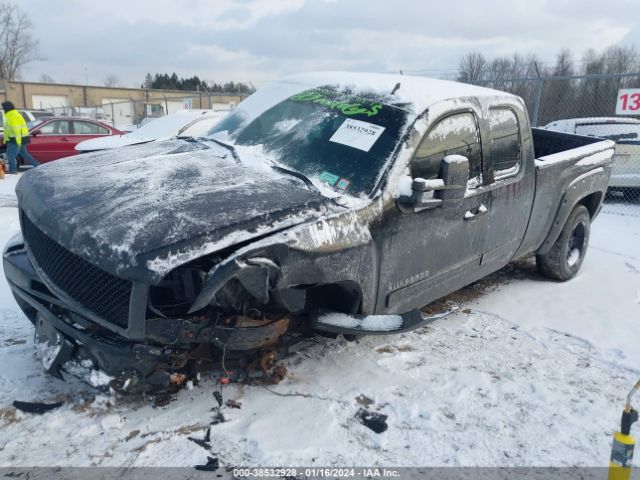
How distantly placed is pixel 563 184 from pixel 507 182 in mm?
1150

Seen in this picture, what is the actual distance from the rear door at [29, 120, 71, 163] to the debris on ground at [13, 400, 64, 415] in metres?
11.1

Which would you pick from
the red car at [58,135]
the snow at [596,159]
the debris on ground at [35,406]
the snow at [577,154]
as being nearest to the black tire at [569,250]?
the snow at [596,159]

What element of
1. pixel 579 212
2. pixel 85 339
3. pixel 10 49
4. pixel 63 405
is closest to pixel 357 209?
pixel 85 339

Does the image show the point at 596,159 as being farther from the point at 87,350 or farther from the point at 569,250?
the point at 87,350

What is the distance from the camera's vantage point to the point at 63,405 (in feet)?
9.55

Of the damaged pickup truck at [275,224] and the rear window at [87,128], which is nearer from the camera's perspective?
the damaged pickup truck at [275,224]

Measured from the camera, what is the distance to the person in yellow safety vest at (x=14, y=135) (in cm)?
1117

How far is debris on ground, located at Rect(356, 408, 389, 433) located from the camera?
2889 millimetres

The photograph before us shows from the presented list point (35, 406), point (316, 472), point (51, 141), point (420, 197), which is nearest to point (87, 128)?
point (51, 141)

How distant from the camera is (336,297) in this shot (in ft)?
10.5

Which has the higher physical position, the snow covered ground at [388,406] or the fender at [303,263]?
the fender at [303,263]

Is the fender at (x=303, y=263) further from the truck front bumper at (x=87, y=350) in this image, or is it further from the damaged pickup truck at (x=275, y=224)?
the truck front bumper at (x=87, y=350)

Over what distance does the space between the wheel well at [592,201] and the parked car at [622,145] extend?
3.77 meters

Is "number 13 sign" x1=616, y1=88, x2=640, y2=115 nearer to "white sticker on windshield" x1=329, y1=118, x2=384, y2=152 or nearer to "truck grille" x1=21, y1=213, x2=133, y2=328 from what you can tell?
"white sticker on windshield" x1=329, y1=118, x2=384, y2=152
